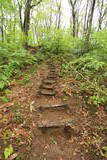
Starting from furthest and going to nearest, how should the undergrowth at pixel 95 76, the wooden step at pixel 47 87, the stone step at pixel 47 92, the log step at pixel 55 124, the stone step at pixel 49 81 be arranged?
the stone step at pixel 49 81 < the wooden step at pixel 47 87 < the stone step at pixel 47 92 < the undergrowth at pixel 95 76 < the log step at pixel 55 124

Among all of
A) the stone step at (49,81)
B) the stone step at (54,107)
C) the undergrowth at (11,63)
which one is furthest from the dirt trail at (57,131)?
the undergrowth at (11,63)

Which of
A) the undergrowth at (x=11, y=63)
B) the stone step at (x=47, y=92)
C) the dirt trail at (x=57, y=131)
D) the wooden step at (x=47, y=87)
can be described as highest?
the undergrowth at (x=11, y=63)

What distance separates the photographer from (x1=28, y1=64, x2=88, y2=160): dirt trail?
2500 millimetres

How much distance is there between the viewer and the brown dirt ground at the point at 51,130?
8.21ft

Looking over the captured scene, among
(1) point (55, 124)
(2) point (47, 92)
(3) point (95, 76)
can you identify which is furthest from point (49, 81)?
(1) point (55, 124)

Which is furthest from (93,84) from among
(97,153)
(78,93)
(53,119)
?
(97,153)

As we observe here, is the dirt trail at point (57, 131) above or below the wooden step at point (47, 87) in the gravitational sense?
below

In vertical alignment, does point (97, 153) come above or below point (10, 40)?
below

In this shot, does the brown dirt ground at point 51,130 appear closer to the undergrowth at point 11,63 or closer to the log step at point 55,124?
the log step at point 55,124

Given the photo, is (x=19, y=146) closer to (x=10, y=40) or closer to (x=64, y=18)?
(x=10, y=40)

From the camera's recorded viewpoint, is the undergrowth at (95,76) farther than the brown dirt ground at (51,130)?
Yes

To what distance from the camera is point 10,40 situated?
8.49m

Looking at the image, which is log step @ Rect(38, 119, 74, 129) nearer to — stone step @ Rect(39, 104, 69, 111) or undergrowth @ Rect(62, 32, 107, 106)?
stone step @ Rect(39, 104, 69, 111)

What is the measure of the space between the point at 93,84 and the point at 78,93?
0.67 m
